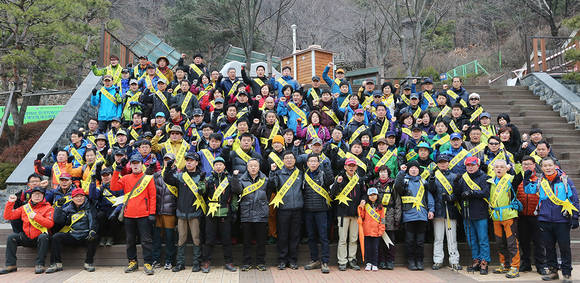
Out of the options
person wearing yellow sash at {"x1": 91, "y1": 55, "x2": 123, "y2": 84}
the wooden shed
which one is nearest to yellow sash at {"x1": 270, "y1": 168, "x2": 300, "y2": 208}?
person wearing yellow sash at {"x1": 91, "y1": 55, "x2": 123, "y2": 84}

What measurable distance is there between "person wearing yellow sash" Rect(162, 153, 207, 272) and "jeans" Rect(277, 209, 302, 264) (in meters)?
1.27

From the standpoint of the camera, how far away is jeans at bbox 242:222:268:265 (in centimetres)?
657

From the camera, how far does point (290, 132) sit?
24.8 feet

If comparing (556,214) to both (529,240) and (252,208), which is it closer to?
(529,240)

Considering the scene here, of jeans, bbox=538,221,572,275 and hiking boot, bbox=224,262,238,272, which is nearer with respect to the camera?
jeans, bbox=538,221,572,275

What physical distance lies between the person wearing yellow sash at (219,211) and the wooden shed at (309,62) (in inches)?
426

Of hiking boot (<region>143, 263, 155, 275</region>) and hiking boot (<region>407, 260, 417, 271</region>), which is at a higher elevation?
hiking boot (<region>143, 263, 155, 275</region>)

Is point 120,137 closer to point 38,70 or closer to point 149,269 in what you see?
point 149,269

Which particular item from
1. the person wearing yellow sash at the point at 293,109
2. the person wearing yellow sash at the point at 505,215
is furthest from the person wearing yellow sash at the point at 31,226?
the person wearing yellow sash at the point at 505,215

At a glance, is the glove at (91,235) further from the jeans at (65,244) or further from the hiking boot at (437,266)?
the hiking boot at (437,266)

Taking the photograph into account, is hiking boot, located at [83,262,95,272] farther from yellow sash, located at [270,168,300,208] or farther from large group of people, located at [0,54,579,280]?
yellow sash, located at [270,168,300,208]

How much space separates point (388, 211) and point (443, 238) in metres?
1.03

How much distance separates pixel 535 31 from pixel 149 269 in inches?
1218

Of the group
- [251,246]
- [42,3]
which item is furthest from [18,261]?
[42,3]
